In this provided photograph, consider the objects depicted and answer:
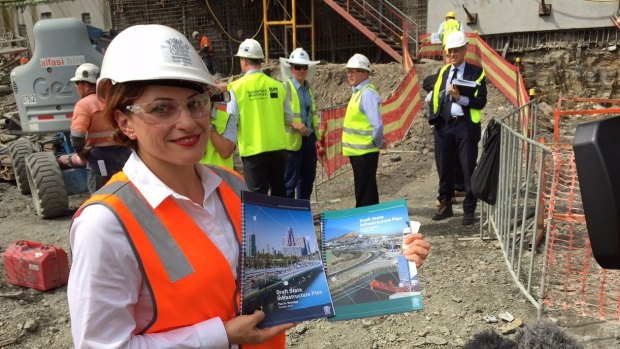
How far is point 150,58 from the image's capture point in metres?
1.38

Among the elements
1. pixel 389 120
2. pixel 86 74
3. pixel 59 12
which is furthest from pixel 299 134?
pixel 59 12

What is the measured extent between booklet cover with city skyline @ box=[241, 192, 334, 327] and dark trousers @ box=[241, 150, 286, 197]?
4.28 m

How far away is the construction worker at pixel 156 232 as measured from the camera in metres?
1.28

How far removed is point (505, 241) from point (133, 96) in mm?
4430

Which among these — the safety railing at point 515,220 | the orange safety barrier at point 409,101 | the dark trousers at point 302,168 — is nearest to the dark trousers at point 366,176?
the dark trousers at point 302,168

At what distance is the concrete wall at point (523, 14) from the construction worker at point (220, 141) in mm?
11672

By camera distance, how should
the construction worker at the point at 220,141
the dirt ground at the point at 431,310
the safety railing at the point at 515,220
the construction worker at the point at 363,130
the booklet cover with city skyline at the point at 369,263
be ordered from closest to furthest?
the booklet cover with city skyline at the point at 369,263, the dirt ground at the point at 431,310, the construction worker at the point at 220,141, the safety railing at the point at 515,220, the construction worker at the point at 363,130

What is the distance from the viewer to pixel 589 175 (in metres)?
1.02

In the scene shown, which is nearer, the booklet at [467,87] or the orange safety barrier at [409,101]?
the booklet at [467,87]

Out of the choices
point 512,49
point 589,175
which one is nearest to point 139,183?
point 589,175

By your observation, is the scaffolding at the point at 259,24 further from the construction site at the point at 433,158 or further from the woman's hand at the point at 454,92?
the woman's hand at the point at 454,92

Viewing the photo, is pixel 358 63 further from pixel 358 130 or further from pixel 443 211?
pixel 443 211

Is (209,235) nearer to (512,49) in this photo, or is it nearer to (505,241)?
(505,241)

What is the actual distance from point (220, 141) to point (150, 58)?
283cm
